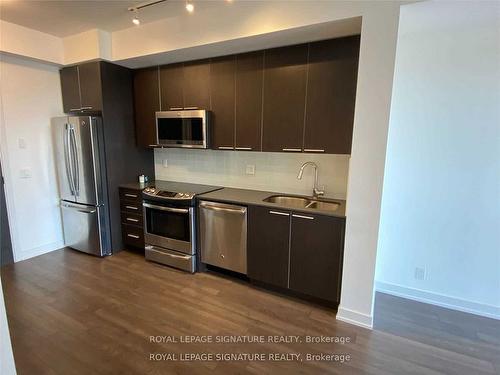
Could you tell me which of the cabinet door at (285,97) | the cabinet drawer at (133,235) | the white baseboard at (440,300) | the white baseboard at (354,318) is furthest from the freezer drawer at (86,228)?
the white baseboard at (440,300)

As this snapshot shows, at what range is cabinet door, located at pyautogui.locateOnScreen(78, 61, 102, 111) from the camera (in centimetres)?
337

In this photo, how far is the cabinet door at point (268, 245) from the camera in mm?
2646

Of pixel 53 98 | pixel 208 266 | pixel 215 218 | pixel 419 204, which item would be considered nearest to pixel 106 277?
pixel 208 266

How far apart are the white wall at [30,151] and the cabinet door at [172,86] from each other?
1.52 m

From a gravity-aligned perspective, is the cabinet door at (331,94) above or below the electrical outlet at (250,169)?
above

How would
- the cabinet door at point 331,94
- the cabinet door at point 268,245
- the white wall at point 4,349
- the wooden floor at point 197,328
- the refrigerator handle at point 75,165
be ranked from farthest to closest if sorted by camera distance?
the refrigerator handle at point 75,165
the cabinet door at point 268,245
the cabinet door at point 331,94
the wooden floor at point 197,328
the white wall at point 4,349

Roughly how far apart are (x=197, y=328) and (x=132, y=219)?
191cm

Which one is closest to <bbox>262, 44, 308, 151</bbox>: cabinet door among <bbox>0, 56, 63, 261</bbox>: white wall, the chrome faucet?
the chrome faucet

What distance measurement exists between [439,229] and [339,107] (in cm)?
147

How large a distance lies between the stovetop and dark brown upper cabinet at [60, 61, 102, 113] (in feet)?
3.91

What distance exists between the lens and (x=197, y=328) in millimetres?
2293

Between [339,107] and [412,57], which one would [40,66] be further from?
[412,57]

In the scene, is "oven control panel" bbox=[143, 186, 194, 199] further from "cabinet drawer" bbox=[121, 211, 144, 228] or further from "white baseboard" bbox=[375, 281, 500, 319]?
"white baseboard" bbox=[375, 281, 500, 319]

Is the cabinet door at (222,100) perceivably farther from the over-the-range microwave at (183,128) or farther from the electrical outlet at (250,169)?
the electrical outlet at (250,169)
